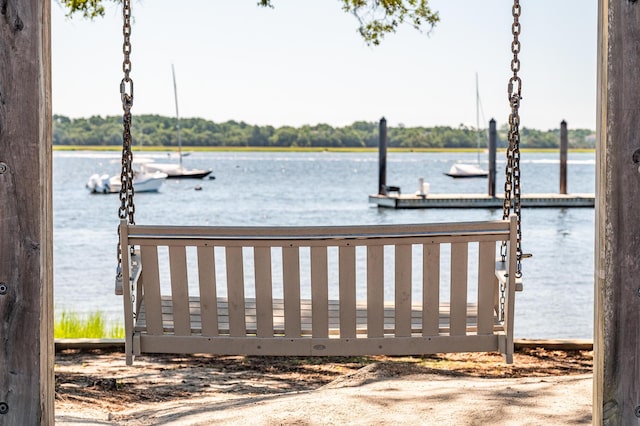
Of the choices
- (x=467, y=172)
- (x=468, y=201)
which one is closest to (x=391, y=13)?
(x=468, y=201)

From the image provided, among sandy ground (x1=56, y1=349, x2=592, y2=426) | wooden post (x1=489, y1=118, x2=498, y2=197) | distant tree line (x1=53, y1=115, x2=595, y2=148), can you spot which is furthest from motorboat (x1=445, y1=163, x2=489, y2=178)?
sandy ground (x1=56, y1=349, x2=592, y2=426)

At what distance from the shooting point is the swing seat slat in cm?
331

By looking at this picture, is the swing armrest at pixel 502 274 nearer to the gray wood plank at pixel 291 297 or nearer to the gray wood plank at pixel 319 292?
the gray wood plank at pixel 319 292

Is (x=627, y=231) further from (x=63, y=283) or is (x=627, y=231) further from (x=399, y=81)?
(x=399, y=81)

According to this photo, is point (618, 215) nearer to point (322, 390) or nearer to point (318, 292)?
point (318, 292)

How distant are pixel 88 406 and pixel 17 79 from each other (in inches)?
86.5

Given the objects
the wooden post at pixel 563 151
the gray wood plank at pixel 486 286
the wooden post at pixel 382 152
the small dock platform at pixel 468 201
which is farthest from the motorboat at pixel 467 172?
the gray wood plank at pixel 486 286

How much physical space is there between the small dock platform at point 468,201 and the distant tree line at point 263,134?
22042mm

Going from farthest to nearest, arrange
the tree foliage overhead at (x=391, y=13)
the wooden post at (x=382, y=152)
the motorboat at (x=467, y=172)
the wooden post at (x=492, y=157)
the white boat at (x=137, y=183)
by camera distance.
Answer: the motorboat at (x=467, y=172), the white boat at (x=137, y=183), the wooden post at (x=492, y=157), the wooden post at (x=382, y=152), the tree foliage overhead at (x=391, y=13)

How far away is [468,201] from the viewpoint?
24.5m

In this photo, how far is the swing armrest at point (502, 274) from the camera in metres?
3.32

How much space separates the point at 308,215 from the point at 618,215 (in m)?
24.7

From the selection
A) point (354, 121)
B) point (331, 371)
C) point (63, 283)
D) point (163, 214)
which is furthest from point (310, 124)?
point (331, 371)

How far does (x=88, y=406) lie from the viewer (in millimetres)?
4211
